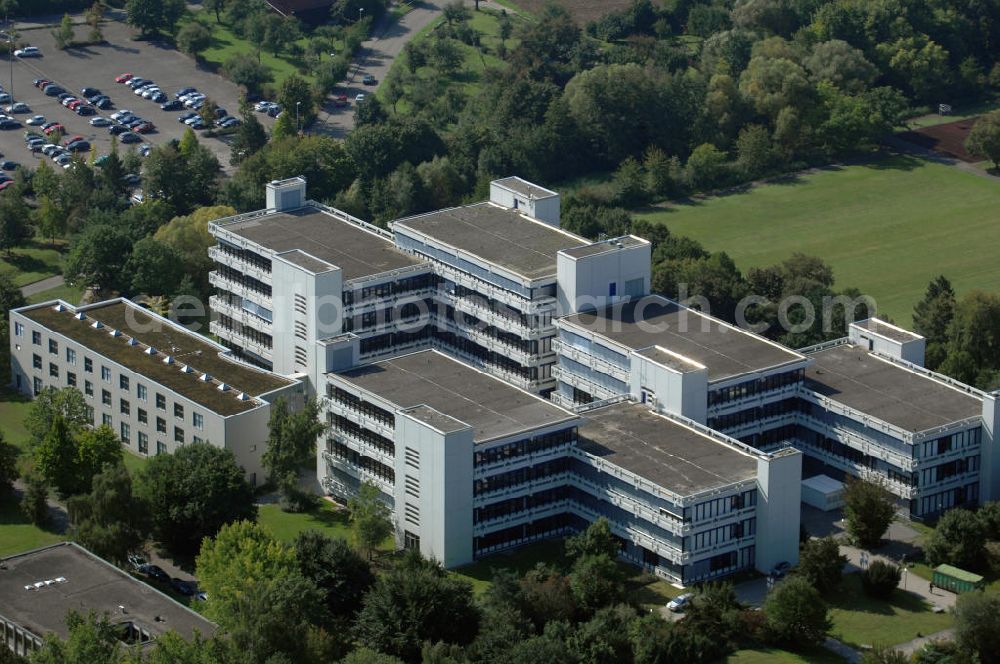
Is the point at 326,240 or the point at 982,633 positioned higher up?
the point at 326,240

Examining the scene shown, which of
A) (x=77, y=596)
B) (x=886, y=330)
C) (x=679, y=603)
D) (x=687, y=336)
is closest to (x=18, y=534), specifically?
(x=77, y=596)

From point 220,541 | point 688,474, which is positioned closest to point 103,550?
point 220,541

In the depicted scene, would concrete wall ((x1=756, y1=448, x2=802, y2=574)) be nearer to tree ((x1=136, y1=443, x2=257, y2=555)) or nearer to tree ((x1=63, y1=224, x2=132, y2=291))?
tree ((x1=136, y1=443, x2=257, y2=555))

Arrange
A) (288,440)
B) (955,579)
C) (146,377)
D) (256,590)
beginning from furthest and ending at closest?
(146,377) → (288,440) → (955,579) → (256,590)

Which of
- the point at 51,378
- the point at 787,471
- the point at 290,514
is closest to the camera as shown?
the point at 787,471

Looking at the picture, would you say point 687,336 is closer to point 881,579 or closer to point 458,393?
point 458,393

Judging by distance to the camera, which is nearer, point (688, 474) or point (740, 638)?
point (740, 638)

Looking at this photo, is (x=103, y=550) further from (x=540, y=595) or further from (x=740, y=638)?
(x=740, y=638)

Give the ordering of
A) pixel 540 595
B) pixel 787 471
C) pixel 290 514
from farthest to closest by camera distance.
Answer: pixel 290 514, pixel 787 471, pixel 540 595
